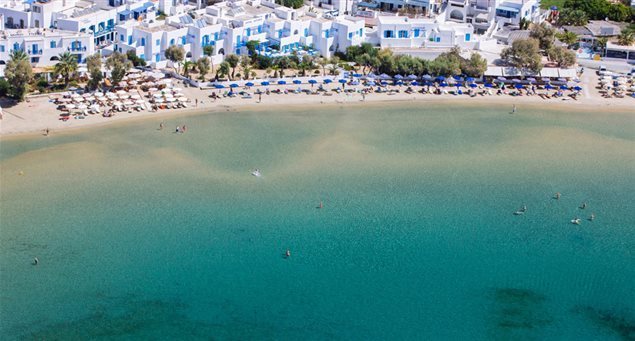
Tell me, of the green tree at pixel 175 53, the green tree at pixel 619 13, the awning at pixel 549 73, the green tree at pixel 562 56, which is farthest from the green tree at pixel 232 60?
the green tree at pixel 619 13

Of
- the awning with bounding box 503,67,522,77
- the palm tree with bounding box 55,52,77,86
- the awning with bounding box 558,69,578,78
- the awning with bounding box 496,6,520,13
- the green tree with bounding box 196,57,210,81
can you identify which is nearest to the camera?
the palm tree with bounding box 55,52,77,86

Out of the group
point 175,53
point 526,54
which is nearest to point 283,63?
point 175,53

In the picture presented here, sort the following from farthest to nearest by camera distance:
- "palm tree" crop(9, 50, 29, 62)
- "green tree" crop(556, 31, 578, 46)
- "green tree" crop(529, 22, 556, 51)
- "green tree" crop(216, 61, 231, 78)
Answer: "green tree" crop(556, 31, 578, 46)
"green tree" crop(529, 22, 556, 51)
"green tree" crop(216, 61, 231, 78)
"palm tree" crop(9, 50, 29, 62)

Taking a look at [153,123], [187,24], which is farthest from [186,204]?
[187,24]

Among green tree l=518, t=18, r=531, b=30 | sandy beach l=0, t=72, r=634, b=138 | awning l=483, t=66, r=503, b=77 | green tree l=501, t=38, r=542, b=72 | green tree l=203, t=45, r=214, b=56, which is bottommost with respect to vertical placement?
sandy beach l=0, t=72, r=634, b=138

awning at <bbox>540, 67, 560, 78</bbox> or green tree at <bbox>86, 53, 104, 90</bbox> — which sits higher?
awning at <bbox>540, 67, 560, 78</bbox>

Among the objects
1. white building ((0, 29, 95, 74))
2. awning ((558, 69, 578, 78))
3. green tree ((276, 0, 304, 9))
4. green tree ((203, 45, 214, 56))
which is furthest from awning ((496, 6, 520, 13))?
white building ((0, 29, 95, 74))

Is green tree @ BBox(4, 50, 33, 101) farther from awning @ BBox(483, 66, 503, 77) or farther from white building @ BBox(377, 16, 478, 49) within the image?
awning @ BBox(483, 66, 503, 77)

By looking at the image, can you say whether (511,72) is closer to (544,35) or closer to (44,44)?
(544,35)
